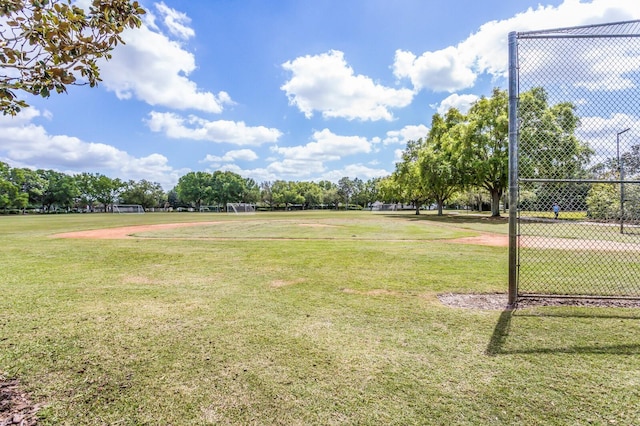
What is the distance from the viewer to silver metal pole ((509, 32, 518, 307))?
4703 mm

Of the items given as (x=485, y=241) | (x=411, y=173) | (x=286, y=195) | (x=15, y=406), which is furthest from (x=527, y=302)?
(x=286, y=195)

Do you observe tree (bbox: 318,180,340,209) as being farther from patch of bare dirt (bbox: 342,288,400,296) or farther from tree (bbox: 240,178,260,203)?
patch of bare dirt (bbox: 342,288,400,296)

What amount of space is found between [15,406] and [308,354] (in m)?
2.45

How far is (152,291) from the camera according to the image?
6.07 metres

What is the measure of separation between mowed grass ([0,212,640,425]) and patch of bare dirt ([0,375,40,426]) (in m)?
0.08

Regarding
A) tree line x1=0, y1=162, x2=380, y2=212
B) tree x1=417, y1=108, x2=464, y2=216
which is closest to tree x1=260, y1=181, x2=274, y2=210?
tree line x1=0, y1=162, x2=380, y2=212

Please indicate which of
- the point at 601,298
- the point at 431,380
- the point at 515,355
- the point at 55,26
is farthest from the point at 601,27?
the point at 55,26

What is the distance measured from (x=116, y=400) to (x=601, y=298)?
6461 mm

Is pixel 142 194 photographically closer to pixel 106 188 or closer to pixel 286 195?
pixel 106 188

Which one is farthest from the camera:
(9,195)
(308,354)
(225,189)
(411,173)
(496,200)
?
(225,189)

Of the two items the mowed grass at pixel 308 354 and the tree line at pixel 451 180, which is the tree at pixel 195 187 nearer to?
the tree line at pixel 451 180

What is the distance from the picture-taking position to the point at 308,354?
137 inches

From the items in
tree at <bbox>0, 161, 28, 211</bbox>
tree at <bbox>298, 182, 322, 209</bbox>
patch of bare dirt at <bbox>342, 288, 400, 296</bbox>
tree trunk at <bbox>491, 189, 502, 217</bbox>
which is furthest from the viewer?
tree at <bbox>298, 182, 322, 209</bbox>

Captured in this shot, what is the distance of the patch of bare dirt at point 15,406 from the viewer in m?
2.49
